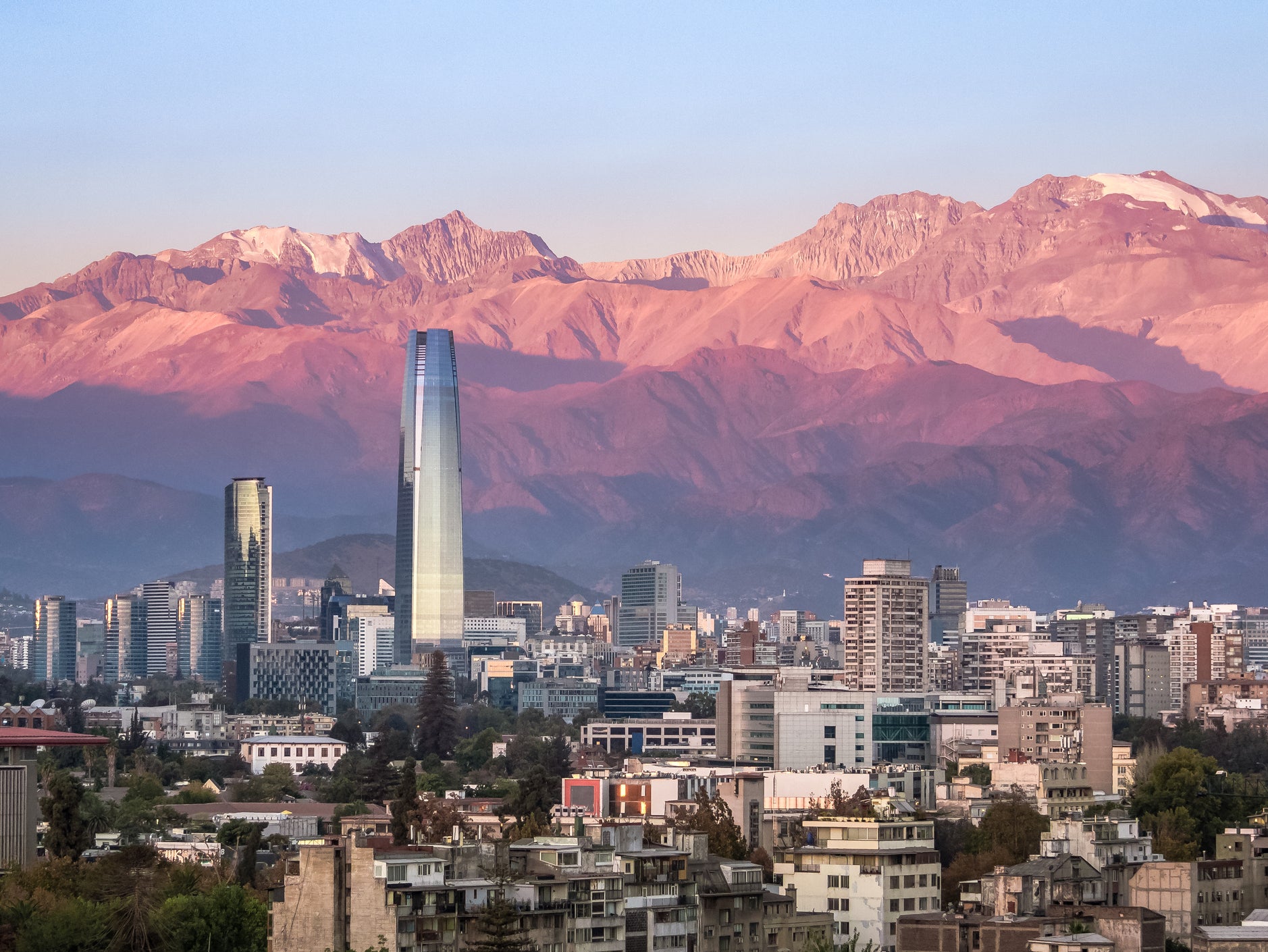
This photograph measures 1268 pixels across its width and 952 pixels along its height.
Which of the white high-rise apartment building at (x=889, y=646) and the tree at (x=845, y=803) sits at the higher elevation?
the white high-rise apartment building at (x=889, y=646)

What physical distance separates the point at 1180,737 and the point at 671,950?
94013 millimetres

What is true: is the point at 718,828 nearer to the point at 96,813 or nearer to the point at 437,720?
the point at 96,813

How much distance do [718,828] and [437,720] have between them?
8357 cm

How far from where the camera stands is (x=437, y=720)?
162250 millimetres

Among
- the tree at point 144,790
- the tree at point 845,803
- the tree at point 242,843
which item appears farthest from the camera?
the tree at point 144,790

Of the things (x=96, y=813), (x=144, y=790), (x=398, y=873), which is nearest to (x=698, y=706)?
(x=144, y=790)

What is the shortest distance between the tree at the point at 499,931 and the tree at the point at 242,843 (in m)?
15.7

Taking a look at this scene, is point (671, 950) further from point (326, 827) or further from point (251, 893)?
point (326, 827)

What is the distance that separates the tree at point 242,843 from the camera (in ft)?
251

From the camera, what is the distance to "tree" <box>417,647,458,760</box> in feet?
528

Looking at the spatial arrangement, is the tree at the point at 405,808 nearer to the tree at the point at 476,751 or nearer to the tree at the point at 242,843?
the tree at the point at 242,843

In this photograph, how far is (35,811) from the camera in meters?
74.1

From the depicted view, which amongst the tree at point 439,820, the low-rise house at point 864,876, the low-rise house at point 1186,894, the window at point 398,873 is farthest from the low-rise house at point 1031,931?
the window at point 398,873

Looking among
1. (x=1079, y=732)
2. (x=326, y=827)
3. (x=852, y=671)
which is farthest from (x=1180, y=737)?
(x=326, y=827)
